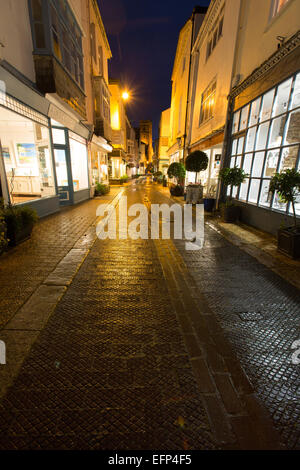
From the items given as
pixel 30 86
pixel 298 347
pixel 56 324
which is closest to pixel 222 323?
pixel 298 347

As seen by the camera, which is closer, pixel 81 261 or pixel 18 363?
pixel 18 363

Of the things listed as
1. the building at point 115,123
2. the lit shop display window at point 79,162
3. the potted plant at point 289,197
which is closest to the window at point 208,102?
the lit shop display window at point 79,162

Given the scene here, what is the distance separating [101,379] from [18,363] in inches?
32.8

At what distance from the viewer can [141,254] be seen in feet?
15.6

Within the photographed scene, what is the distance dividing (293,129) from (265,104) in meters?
1.84

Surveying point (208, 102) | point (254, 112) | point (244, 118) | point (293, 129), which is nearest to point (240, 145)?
point (244, 118)

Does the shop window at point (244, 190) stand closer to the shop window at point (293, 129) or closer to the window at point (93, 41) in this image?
the shop window at point (293, 129)

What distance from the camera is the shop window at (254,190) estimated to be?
7.27m

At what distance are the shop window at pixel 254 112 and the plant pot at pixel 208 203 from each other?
138 inches

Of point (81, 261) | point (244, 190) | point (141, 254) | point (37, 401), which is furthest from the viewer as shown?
point (244, 190)

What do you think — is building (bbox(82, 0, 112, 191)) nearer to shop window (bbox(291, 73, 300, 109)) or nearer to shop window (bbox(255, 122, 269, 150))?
shop window (bbox(255, 122, 269, 150))
